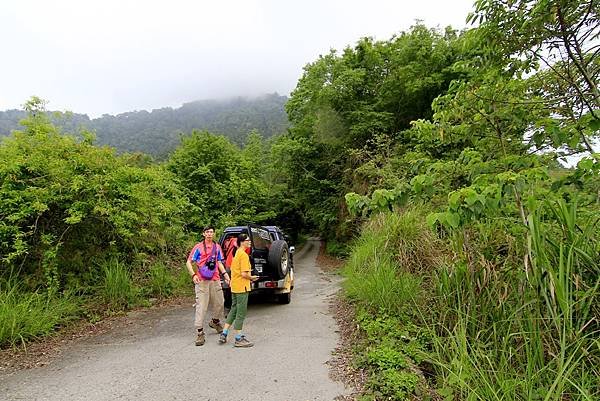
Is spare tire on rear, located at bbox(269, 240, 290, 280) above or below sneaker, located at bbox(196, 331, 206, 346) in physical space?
above

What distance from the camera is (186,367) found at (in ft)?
15.7

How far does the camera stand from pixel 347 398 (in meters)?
3.93

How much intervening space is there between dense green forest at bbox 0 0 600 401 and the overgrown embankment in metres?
0.02

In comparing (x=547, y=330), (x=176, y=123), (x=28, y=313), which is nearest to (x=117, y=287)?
(x=28, y=313)

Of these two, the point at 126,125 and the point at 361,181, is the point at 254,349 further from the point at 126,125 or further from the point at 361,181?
the point at 126,125

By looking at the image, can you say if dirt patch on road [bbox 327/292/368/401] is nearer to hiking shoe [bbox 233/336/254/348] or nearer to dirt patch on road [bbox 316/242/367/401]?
dirt patch on road [bbox 316/242/367/401]

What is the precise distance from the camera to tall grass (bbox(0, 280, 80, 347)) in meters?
5.45

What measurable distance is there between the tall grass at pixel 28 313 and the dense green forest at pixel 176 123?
3680 centimetres

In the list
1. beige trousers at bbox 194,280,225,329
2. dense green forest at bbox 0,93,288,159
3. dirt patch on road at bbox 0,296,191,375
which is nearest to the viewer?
dirt patch on road at bbox 0,296,191,375

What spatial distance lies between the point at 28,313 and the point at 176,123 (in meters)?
91.7

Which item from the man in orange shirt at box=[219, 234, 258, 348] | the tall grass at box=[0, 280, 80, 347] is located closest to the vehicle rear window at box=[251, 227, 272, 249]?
the man in orange shirt at box=[219, 234, 258, 348]

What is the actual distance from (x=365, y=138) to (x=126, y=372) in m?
16.7

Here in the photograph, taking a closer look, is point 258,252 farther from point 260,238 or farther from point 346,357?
point 346,357

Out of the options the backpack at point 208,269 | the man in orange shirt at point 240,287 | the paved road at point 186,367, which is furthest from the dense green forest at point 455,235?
the backpack at point 208,269
